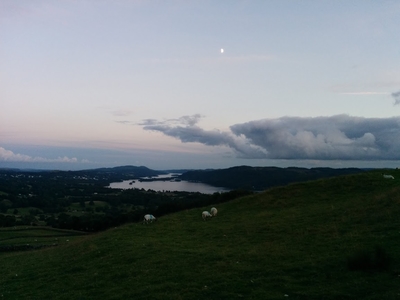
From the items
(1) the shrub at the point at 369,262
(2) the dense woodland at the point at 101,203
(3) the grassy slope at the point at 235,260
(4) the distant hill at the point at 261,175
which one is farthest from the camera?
(4) the distant hill at the point at 261,175

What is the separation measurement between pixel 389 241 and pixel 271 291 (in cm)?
765

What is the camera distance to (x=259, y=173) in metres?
169

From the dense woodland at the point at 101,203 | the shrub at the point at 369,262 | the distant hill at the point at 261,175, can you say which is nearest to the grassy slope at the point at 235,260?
the shrub at the point at 369,262

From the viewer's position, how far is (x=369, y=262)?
510 inches

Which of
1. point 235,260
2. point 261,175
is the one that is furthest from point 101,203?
point 235,260

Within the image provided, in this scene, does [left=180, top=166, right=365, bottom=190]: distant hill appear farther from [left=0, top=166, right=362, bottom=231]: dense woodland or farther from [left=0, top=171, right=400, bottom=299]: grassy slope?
[left=0, top=171, right=400, bottom=299]: grassy slope

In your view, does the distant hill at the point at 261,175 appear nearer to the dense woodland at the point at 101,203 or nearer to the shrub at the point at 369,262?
the dense woodland at the point at 101,203

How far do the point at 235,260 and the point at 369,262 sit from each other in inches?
226

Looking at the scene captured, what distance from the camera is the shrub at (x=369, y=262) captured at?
12.9 meters

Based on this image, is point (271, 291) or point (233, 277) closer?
point (271, 291)

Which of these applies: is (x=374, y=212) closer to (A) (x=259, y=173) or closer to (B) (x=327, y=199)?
(B) (x=327, y=199)

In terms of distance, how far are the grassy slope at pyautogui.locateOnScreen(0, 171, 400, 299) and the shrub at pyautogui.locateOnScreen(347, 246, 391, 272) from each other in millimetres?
326

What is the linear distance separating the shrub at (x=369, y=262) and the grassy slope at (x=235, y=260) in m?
0.33

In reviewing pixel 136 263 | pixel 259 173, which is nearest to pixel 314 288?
pixel 136 263
